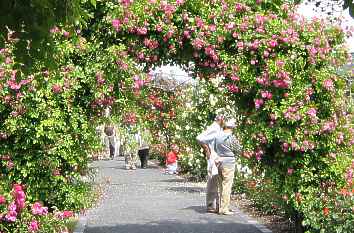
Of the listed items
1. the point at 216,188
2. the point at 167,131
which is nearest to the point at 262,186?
the point at 216,188

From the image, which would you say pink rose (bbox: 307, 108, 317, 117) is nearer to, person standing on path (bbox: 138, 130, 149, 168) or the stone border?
the stone border

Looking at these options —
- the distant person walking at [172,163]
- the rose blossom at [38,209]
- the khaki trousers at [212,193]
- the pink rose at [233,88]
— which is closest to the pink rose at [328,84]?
the pink rose at [233,88]

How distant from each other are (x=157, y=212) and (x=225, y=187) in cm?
126

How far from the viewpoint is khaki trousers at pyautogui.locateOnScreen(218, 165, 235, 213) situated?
39.9 feet

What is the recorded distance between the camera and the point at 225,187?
1219 cm

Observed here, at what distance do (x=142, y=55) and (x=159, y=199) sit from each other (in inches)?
239

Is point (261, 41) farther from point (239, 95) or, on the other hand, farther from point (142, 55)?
point (142, 55)

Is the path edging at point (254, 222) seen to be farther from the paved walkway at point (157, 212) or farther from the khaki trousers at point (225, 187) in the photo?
the khaki trousers at point (225, 187)

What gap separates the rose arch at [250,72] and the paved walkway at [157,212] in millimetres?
1808

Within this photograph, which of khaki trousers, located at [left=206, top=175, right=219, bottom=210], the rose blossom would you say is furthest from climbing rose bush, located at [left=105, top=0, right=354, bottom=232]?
khaki trousers, located at [left=206, top=175, right=219, bottom=210]

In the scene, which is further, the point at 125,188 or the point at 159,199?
the point at 125,188

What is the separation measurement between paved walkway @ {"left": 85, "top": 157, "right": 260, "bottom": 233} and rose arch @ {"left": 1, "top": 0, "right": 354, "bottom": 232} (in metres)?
1.81

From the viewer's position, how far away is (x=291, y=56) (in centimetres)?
882

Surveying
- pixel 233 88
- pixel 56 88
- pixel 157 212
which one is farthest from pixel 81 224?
pixel 233 88
